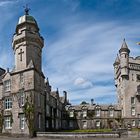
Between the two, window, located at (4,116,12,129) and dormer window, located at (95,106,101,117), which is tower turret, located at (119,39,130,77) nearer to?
dormer window, located at (95,106,101,117)

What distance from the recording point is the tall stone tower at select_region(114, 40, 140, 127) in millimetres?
68500

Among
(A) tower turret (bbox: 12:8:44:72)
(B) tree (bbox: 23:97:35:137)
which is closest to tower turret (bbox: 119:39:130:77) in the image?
(A) tower turret (bbox: 12:8:44:72)

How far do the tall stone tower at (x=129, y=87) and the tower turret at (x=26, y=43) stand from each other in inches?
1070

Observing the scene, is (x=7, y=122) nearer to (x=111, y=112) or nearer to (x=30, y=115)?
(x=30, y=115)

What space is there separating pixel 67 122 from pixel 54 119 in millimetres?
15506

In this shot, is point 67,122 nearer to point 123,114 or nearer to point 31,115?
point 123,114

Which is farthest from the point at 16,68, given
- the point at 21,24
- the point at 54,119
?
the point at 54,119

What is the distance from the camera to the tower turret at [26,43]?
4609cm

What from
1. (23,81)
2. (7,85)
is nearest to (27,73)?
(23,81)

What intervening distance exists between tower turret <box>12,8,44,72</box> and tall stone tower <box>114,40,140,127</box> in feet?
89.2

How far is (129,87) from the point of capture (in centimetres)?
6925

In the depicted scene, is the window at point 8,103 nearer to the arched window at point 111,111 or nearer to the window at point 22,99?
the window at point 22,99

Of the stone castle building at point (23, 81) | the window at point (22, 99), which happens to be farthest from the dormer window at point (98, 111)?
the window at point (22, 99)

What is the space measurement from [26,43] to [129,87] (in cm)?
3222
